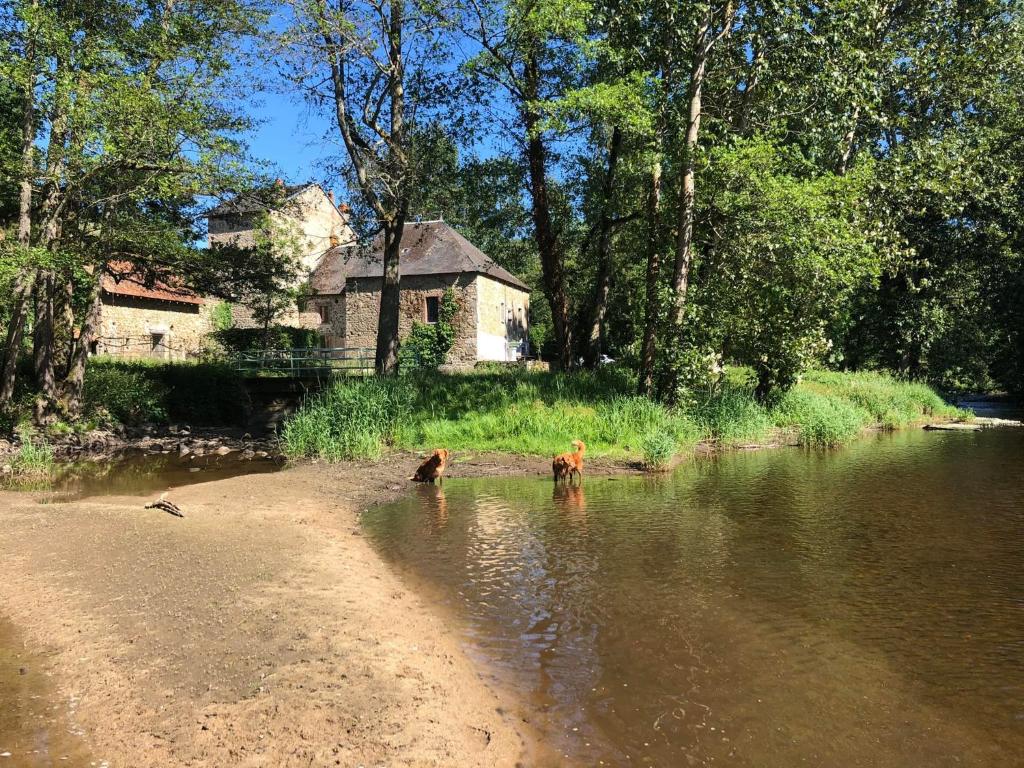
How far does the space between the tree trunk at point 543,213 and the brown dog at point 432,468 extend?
983 cm

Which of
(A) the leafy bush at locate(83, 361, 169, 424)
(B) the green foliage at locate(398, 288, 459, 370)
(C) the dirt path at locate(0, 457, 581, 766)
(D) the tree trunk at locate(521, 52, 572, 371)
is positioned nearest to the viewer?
(C) the dirt path at locate(0, 457, 581, 766)

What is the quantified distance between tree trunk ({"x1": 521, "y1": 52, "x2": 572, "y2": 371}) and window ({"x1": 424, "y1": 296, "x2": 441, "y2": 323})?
16.0 metres

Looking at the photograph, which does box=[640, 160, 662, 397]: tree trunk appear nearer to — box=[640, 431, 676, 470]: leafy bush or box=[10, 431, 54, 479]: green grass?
box=[640, 431, 676, 470]: leafy bush

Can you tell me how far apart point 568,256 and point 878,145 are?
15421mm

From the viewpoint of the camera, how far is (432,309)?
37.4 m

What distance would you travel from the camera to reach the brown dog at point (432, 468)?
37.0 feet

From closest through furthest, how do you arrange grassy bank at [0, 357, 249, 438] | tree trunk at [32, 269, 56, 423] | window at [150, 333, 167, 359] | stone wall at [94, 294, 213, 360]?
tree trunk at [32, 269, 56, 423] < grassy bank at [0, 357, 249, 438] < stone wall at [94, 294, 213, 360] < window at [150, 333, 167, 359]

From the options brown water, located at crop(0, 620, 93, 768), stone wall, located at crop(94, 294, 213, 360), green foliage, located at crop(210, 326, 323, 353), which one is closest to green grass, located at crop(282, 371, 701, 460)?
brown water, located at crop(0, 620, 93, 768)

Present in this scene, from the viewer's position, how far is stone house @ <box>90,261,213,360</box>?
29.9 meters

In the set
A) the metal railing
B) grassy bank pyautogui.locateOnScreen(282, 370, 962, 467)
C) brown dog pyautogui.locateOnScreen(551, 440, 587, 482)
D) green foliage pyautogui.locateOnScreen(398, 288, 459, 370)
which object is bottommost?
brown dog pyautogui.locateOnScreen(551, 440, 587, 482)

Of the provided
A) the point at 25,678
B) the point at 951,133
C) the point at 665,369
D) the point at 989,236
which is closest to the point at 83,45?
the point at 665,369

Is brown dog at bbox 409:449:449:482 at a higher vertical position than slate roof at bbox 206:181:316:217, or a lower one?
lower

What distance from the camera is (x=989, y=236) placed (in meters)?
26.1

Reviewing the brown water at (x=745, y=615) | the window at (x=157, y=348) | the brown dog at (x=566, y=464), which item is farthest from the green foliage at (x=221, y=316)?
the brown water at (x=745, y=615)
